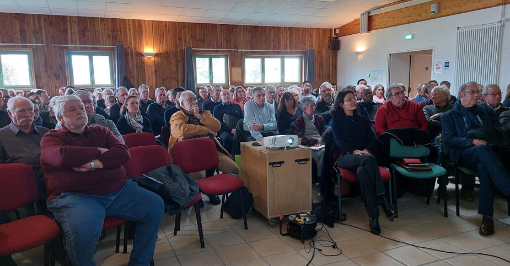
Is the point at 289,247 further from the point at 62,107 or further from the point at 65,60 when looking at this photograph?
the point at 65,60

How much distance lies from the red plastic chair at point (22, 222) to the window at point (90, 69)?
7277mm

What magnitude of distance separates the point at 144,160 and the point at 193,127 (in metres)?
0.94

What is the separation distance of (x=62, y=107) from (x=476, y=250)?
A: 313 cm

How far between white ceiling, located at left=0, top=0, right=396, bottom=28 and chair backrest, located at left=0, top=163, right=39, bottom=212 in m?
6.40

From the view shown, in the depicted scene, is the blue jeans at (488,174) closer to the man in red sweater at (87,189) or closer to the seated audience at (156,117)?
the man in red sweater at (87,189)

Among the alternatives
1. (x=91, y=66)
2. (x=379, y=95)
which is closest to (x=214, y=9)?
(x=91, y=66)

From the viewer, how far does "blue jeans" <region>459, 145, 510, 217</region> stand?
9.40 ft

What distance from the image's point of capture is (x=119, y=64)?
28.4ft

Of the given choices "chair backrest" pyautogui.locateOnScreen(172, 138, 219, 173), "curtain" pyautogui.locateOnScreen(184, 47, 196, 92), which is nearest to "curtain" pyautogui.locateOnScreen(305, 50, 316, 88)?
"curtain" pyautogui.locateOnScreen(184, 47, 196, 92)

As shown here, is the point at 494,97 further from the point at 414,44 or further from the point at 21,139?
the point at 21,139

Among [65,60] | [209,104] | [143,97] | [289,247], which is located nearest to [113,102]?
[143,97]

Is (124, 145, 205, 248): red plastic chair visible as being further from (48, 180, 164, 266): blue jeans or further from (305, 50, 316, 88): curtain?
(305, 50, 316, 88): curtain

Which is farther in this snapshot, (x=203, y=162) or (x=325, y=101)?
(x=325, y=101)

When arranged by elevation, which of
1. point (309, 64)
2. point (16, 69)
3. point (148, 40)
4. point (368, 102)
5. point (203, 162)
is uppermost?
point (148, 40)
